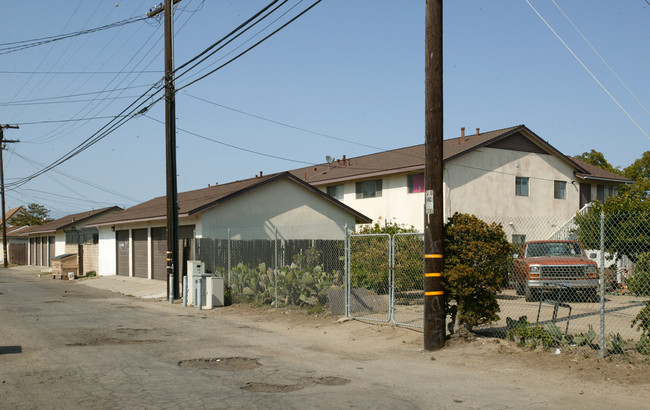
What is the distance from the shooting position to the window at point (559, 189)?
1261 inches

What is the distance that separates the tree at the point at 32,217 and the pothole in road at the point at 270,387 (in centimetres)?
9399

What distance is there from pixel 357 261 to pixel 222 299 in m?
4.30

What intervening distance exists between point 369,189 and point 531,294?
1584cm

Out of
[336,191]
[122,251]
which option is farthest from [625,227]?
[122,251]

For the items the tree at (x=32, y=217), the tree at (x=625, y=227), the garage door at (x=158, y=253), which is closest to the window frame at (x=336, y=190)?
the garage door at (x=158, y=253)

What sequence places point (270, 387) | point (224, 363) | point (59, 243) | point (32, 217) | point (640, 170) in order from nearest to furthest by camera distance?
1. point (270, 387)
2. point (224, 363)
3. point (640, 170)
4. point (59, 243)
5. point (32, 217)

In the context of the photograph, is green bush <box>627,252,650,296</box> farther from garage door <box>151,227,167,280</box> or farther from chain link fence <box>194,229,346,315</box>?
garage door <box>151,227,167,280</box>

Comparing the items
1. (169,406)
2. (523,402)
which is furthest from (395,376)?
(169,406)

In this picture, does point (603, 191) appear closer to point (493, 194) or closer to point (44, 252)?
point (493, 194)

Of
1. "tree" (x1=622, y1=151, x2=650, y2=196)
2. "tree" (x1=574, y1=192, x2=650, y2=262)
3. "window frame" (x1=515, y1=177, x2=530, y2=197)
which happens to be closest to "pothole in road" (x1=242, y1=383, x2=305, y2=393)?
"tree" (x1=574, y1=192, x2=650, y2=262)

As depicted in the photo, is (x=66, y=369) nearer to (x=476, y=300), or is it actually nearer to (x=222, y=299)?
(x=476, y=300)

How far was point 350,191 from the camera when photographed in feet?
108

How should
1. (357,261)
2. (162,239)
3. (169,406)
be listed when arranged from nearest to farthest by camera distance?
(169,406)
(357,261)
(162,239)

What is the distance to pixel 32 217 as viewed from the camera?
9394cm
